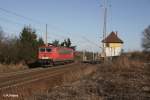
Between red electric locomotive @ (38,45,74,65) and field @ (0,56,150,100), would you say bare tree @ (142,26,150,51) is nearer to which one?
red electric locomotive @ (38,45,74,65)

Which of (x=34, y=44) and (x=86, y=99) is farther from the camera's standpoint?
(x=34, y=44)

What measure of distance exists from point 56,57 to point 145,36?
54.6 metres

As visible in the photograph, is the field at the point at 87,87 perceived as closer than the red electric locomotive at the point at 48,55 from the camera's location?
Yes

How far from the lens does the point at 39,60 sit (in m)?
47.8

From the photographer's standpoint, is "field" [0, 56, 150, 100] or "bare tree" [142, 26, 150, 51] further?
"bare tree" [142, 26, 150, 51]

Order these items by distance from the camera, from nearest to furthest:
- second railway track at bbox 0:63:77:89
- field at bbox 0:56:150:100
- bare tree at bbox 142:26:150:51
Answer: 1. field at bbox 0:56:150:100
2. second railway track at bbox 0:63:77:89
3. bare tree at bbox 142:26:150:51

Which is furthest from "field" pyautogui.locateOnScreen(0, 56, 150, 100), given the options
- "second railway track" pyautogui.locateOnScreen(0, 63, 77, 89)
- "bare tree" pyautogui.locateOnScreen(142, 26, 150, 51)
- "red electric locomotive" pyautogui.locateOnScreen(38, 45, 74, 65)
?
"bare tree" pyautogui.locateOnScreen(142, 26, 150, 51)

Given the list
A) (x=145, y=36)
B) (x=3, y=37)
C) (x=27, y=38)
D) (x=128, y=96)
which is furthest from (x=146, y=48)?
(x=128, y=96)

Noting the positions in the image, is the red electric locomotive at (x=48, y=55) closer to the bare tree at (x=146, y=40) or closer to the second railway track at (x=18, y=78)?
the second railway track at (x=18, y=78)

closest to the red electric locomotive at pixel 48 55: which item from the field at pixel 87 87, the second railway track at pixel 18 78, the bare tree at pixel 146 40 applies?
the second railway track at pixel 18 78

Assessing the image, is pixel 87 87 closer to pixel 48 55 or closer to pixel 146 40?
pixel 48 55

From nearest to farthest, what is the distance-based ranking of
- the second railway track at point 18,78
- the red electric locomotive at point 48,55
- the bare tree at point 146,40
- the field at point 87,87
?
1. the field at point 87,87
2. the second railway track at point 18,78
3. the red electric locomotive at point 48,55
4. the bare tree at point 146,40

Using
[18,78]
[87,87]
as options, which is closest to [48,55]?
[18,78]

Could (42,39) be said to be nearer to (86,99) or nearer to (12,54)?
(12,54)
